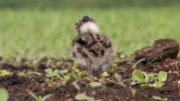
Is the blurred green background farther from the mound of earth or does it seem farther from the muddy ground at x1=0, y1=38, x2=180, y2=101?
the muddy ground at x1=0, y1=38, x2=180, y2=101

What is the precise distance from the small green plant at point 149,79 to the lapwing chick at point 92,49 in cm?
81

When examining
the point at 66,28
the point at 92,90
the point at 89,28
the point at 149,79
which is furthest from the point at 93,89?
the point at 66,28

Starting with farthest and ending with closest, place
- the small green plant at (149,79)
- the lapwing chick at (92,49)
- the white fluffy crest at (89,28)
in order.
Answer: the white fluffy crest at (89,28) < the lapwing chick at (92,49) < the small green plant at (149,79)

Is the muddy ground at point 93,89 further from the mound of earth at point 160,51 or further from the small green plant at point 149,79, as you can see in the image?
the mound of earth at point 160,51

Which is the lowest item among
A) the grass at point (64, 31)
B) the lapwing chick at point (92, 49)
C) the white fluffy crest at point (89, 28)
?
the lapwing chick at point (92, 49)

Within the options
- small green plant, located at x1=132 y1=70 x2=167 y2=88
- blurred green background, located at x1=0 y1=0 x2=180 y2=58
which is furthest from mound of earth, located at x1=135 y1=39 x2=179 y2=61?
blurred green background, located at x1=0 y1=0 x2=180 y2=58

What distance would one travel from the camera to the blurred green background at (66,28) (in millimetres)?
10055

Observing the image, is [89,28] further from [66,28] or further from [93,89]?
[66,28]

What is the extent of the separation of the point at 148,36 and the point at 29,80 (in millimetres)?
6910

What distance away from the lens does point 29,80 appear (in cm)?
482

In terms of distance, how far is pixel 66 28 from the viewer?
43.7 feet

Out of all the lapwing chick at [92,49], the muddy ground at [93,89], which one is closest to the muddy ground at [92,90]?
the muddy ground at [93,89]

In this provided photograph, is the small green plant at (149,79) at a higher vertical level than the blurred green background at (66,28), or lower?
lower

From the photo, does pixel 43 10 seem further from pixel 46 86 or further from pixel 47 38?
pixel 46 86
